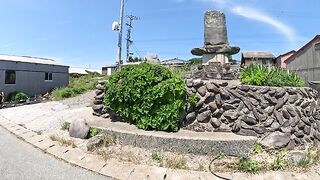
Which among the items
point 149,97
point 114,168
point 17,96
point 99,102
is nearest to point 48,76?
point 17,96

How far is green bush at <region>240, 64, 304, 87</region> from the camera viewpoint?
7.16 metres

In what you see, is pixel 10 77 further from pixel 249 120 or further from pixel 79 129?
pixel 249 120

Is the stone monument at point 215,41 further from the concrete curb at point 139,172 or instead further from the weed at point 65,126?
the concrete curb at point 139,172

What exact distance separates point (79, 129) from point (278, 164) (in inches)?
170

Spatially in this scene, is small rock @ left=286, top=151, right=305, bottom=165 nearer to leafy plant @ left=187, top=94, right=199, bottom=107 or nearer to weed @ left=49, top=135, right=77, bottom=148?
leafy plant @ left=187, top=94, right=199, bottom=107

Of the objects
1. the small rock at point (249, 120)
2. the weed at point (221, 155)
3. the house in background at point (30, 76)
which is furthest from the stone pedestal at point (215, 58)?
the house in background at point (30, 76)

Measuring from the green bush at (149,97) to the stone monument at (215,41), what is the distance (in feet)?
10.7

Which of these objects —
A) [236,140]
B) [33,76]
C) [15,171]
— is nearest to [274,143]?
[236,140]

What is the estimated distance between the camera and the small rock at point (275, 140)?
594 centimetres

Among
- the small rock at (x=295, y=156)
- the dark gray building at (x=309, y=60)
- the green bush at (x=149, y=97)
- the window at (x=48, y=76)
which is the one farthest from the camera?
the window at (x=48, y=76)

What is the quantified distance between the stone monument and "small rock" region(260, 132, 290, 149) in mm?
3968

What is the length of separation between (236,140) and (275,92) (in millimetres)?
1838

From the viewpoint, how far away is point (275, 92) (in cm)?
674

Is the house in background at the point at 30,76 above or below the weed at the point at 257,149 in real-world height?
above
